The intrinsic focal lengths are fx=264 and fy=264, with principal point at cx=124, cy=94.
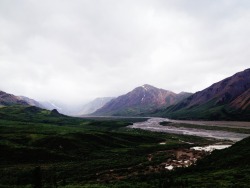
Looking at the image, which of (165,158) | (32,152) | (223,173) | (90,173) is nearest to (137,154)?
(165,158)

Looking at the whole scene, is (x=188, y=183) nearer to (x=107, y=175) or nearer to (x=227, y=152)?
(x=107, y=175)

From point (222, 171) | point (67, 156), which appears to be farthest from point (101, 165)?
point (222, 171)

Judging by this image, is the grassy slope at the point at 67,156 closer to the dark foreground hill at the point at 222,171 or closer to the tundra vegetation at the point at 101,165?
the tundra vegetation at the point at 101,165

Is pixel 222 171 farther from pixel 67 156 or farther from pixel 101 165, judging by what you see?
pixel 67 156

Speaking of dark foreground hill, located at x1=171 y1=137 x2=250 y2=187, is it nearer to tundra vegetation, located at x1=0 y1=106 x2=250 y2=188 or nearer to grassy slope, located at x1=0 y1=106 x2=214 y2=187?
tundra vegetation, located at x1=0 y1=106 x2=250 y2=188

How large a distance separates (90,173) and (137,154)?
33.1 meters

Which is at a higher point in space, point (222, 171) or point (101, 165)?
point (222, 171)

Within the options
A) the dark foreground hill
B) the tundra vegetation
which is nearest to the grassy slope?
the tundra vegetation

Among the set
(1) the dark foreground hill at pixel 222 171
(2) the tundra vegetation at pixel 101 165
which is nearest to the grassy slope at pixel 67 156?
(2) the tundra vegetation at pixel 101 165

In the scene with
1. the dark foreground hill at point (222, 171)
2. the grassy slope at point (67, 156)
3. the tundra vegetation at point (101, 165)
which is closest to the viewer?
the dark foreground hill at point (222, 171)

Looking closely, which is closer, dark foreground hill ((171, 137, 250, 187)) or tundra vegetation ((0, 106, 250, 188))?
dark foreground hill ((171, 137, 250, 187))

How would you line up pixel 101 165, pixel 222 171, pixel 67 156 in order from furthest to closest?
1. pixel 67 156
2. pixel 101 165
3. pixel 222 171

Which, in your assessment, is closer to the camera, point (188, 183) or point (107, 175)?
point (188, 183)

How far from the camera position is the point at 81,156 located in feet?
333
